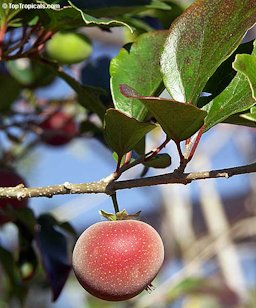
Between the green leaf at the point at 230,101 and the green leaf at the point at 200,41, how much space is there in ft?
0.08

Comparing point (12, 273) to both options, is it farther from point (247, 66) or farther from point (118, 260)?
point (247, 66)

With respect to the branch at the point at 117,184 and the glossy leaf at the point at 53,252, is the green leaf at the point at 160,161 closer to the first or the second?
the branch at the point at 117,184

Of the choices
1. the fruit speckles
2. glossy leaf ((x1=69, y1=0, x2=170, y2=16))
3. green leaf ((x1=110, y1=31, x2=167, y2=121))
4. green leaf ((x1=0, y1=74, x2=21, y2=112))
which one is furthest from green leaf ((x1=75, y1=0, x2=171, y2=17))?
green leaf ((x1=0, y1=74, x2=21, y2=112))

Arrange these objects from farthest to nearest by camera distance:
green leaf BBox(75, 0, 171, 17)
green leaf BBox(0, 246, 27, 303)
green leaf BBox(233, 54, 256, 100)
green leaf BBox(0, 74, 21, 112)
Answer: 1. green leaf BBox(0, 74, 21, 112)
2. green leaf BBox(0, 246, 27, 303)
3. green leaf BBox(75, 0, 171, 17)
4. green leaf BBox(233, 54, 256, 100)

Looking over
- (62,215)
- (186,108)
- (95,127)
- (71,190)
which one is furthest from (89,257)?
(62,215)

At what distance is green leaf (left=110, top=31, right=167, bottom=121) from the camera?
806 mm

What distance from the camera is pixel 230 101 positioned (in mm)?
735

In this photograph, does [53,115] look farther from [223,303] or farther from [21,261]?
[223,303]

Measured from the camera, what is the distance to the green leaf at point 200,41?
70 centimetres

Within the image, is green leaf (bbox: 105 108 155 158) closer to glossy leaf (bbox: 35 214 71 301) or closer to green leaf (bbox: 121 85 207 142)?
green leaf (bbox: 121 85 207 142)

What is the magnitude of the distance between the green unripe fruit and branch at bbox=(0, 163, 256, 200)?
58 cm

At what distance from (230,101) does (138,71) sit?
0.44 ft

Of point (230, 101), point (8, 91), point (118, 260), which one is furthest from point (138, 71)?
point (8, 91)

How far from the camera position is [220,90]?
0.76 metres
